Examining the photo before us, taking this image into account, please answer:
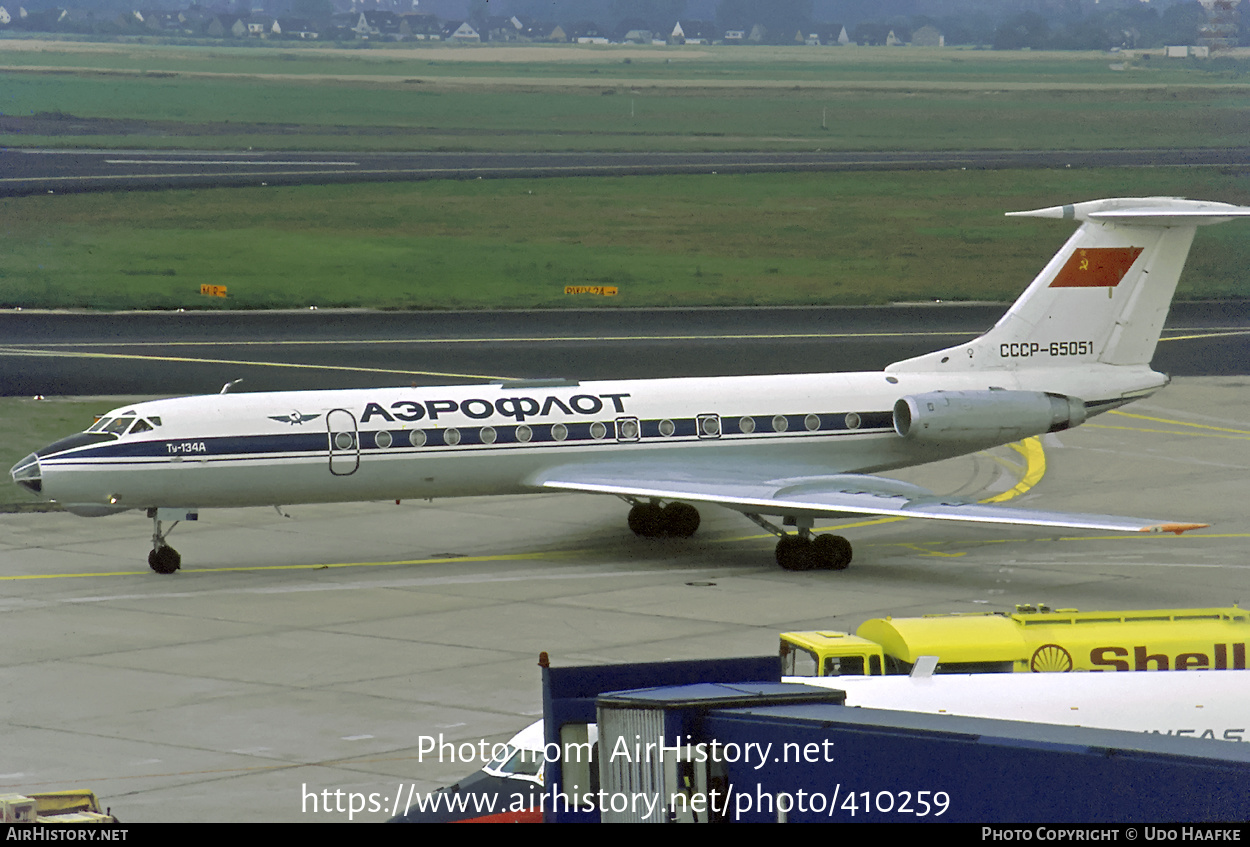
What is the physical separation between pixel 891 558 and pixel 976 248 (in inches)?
1695

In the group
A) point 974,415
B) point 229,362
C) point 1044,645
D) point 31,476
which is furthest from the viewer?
point 229,362

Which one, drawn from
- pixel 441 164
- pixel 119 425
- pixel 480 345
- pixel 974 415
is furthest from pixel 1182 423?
pixel 441 164

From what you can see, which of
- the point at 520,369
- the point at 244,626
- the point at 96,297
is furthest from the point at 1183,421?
the point at 96,297

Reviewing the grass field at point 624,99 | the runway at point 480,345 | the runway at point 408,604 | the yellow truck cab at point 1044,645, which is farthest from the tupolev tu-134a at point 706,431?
the grass field at point 624,99

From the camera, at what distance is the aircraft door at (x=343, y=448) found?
2831 centimetres

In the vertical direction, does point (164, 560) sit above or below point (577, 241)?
below

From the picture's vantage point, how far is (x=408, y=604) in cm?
2591

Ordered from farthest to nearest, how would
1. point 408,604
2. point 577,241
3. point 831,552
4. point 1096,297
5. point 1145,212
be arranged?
point 577,241 → point 1096,297 → point 1145,212 → point 831,552 → point 408,604

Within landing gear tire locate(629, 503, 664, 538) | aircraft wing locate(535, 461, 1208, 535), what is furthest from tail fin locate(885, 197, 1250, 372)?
landing gear tire locate(629, 503, 664, 538)

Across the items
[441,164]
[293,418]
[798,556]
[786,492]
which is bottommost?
[798,556]

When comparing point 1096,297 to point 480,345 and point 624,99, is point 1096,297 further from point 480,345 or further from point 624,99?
point 624,99

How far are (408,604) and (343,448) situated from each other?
11.8 feet

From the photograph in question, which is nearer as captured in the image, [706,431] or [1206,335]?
[706,431]

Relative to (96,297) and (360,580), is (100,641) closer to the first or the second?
(360,580)
